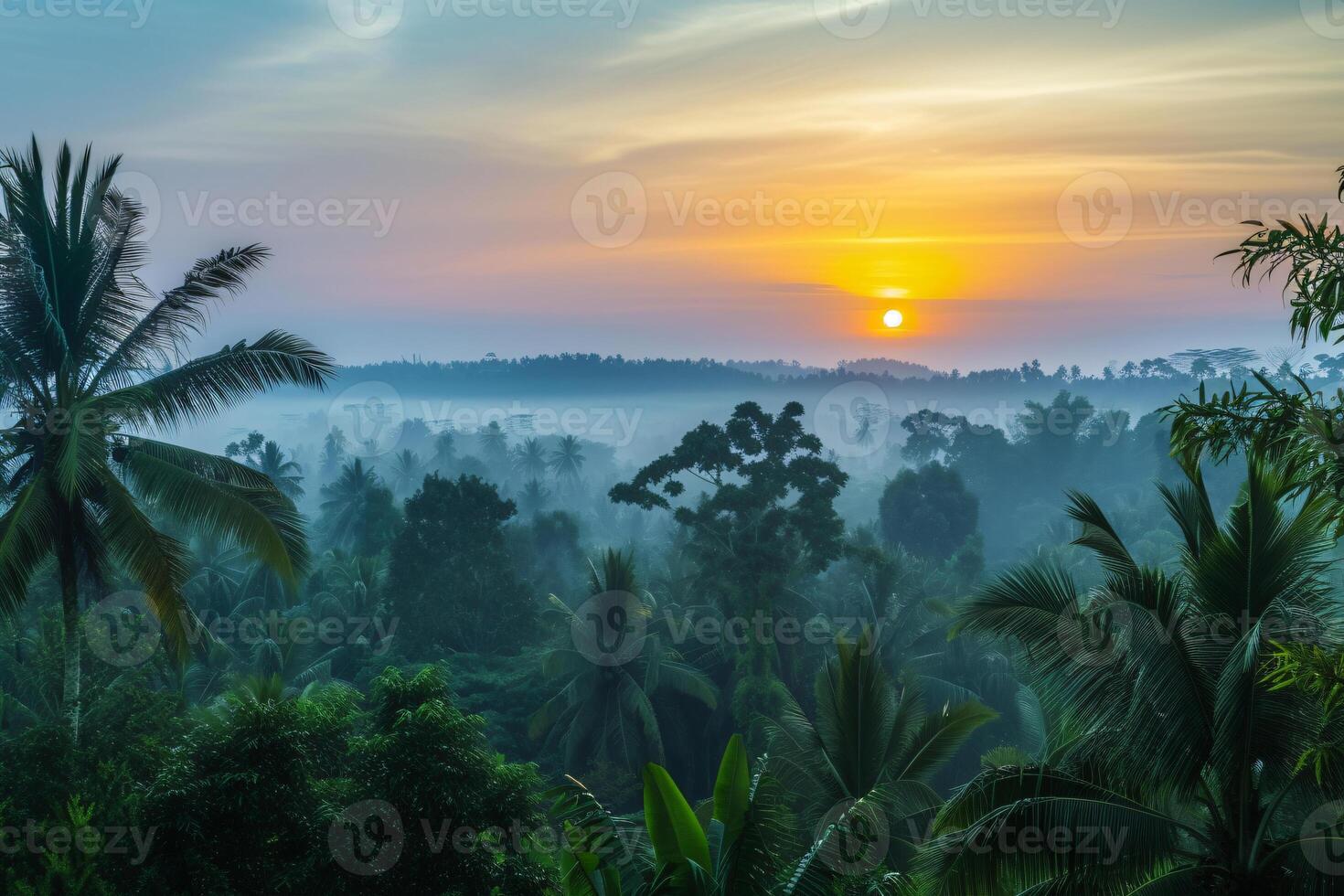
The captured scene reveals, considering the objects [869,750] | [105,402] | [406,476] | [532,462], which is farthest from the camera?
[532,462]

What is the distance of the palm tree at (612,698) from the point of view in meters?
28.0

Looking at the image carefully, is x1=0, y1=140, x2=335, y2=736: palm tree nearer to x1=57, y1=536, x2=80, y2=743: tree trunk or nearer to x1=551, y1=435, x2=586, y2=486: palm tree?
x1=57, y1=536, x2=80, y2=743: tree trunk

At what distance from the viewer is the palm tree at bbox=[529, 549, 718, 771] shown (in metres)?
28.0

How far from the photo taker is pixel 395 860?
Answer: 10.6 meters

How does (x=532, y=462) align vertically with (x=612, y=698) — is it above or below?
above

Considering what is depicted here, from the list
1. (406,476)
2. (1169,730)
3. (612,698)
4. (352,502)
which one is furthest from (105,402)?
(406,476)

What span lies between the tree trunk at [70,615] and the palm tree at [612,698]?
53.9 feet

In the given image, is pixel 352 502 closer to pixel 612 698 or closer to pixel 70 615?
pixel 612 698

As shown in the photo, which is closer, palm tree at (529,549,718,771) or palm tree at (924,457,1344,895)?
palm tree at (924,457,1344,895)

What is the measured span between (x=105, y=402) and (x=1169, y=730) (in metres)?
10.3

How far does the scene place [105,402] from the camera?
1097cm

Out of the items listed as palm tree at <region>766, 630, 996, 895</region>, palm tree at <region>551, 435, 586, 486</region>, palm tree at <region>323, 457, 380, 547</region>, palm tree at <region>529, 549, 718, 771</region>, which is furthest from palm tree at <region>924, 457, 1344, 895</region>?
palm tree at <region>551, 435, 586, 486</region>

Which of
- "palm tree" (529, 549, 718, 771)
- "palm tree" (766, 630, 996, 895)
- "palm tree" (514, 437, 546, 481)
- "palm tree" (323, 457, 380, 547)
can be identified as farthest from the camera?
"palm tree" (514, 437, 546, 481)

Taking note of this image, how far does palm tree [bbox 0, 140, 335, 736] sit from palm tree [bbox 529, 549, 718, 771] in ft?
53.5
